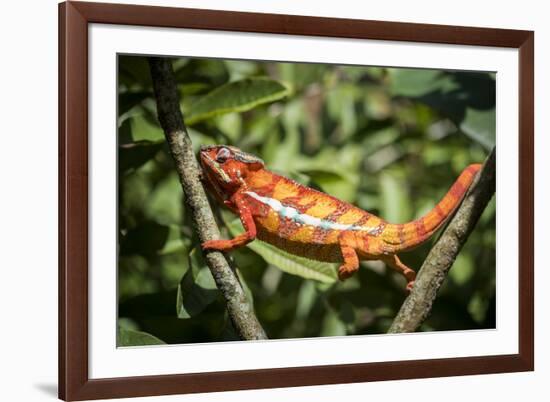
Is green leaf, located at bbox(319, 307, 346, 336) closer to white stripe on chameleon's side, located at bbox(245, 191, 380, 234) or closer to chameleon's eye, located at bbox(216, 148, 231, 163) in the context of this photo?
white stripe on chameleon's side, located at bbox(245, 191, 380, 234)

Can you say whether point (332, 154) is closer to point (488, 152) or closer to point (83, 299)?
point (488, 152)

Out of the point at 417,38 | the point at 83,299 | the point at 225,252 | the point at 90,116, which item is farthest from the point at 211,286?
the point at 417,38

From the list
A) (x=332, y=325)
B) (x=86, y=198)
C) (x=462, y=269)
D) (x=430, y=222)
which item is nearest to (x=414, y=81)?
(x=430, y=222)

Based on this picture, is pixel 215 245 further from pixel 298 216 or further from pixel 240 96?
pixel 240 96

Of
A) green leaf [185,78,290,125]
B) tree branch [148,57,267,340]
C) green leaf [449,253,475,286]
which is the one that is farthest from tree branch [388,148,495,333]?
green leaf [185,78,290,125]

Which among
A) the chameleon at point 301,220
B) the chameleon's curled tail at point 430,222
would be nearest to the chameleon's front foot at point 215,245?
the chameleon at point 301,220
